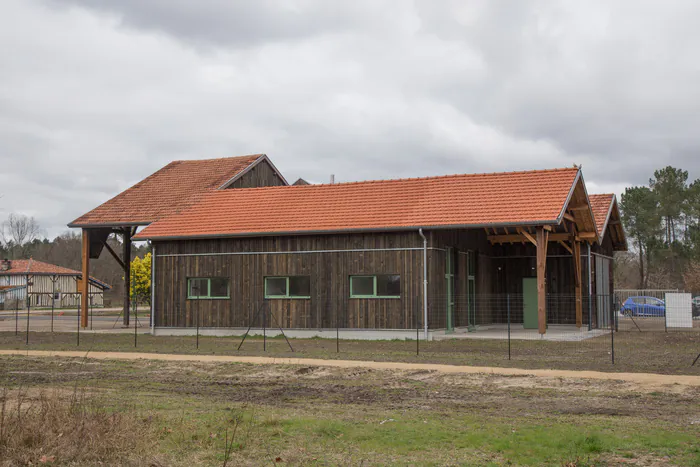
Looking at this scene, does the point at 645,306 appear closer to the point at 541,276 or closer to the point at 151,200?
the point at 541,276

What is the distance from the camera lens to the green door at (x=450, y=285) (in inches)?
1062

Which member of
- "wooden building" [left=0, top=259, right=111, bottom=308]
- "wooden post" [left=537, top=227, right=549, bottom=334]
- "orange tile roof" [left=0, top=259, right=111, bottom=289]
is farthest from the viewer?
"orange tile roof" [left=0, top=259, right=111, bottom=289]

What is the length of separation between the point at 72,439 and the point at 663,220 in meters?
66.2

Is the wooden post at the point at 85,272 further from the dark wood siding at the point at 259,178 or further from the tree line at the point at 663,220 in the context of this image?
the tree line at the point at 663,220

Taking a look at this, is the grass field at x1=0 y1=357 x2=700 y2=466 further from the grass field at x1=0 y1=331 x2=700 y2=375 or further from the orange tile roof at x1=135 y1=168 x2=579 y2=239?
the orange tile roof at x1=135 y1=168 x2=579 y2=239

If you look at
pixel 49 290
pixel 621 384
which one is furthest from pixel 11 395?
pixel 49 290

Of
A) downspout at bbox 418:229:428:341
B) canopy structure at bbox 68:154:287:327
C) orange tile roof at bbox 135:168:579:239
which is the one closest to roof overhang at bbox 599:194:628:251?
orange tile roof at bbox 135:168:579:239

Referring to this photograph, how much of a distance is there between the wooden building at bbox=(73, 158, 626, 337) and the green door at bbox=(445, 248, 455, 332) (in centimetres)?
7

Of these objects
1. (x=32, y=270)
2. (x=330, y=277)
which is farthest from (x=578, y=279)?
(x=32, y=270)

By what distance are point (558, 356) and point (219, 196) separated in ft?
57.1

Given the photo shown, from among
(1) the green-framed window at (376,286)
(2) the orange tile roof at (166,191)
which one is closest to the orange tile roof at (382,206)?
(2) the orange tile roof at (166,191)

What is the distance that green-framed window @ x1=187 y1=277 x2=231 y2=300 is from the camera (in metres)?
28.4

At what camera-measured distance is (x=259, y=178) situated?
36781 millimetres

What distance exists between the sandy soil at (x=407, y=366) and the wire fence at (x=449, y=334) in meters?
1.30
